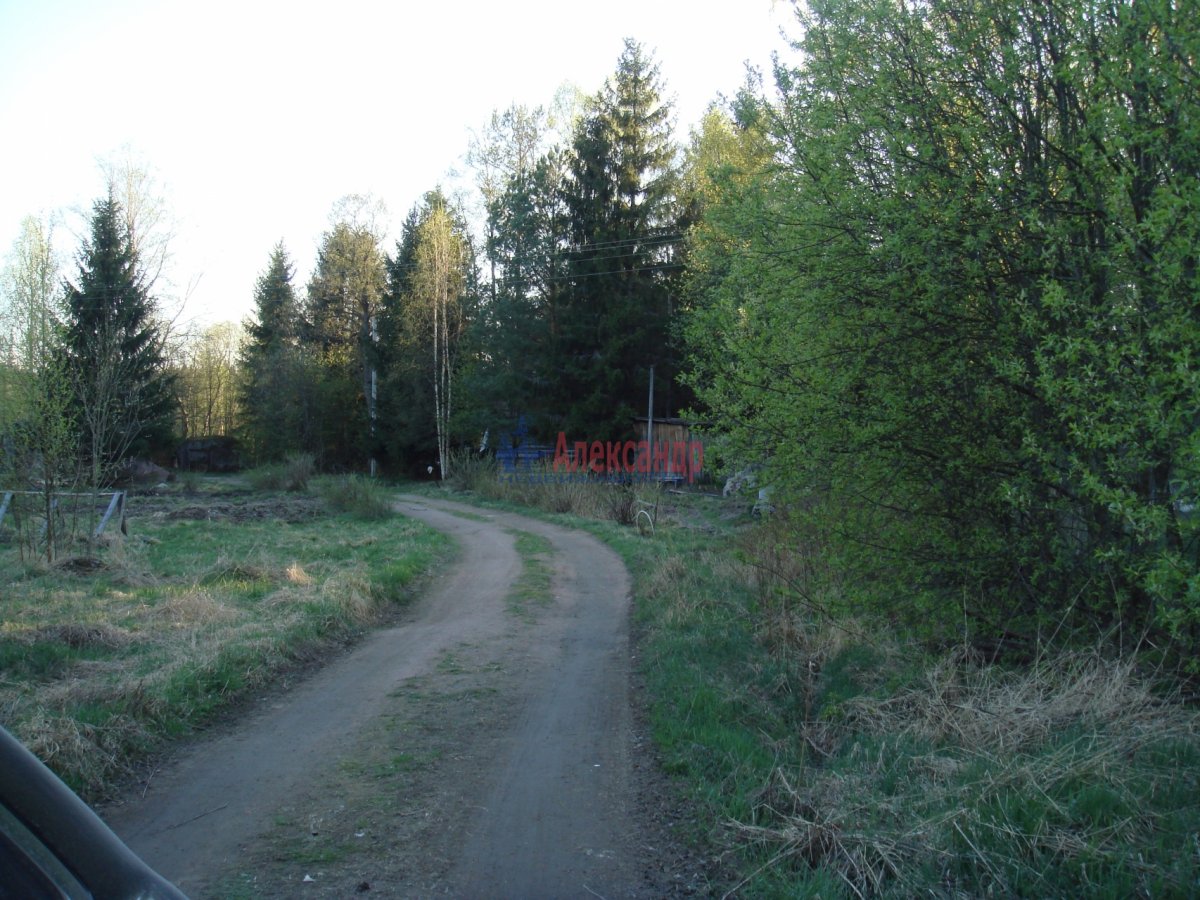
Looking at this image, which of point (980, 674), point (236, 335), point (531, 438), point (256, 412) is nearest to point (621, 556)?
point (980, 674)

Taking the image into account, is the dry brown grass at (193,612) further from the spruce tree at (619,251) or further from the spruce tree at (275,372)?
the spruce tree at (275,372)

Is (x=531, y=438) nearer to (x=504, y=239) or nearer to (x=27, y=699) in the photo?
(x=504, y=239)

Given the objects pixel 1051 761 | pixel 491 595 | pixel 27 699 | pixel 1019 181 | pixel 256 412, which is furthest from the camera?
pixel 256 412

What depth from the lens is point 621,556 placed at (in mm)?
17266

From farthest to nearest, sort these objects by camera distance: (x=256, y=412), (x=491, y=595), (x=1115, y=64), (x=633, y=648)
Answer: (x=256, y=412) → (x=491, y=595) → (x=633, y=648) → (x=1115, y=64)

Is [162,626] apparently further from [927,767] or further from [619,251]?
[619,251]

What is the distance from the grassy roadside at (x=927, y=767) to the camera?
3.71m

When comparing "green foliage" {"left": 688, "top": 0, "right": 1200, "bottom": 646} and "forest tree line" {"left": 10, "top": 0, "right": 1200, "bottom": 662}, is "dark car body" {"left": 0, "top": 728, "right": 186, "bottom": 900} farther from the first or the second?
"green foliage" {"left": 688, "top": 0, "right": 1200, "bottom": 646}

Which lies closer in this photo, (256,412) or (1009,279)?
(1009,279)

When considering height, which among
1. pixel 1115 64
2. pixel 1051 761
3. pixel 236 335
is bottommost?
pixel 1051 761

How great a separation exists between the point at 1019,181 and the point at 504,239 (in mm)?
32165

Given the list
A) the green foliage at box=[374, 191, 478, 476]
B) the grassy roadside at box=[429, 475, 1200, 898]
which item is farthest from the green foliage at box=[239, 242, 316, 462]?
the grassy roadside at box=[429, 475, 1200, 898]

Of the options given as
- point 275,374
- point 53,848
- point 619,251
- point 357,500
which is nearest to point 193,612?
point 53,848

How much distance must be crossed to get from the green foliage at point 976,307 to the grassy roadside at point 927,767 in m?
0.75
